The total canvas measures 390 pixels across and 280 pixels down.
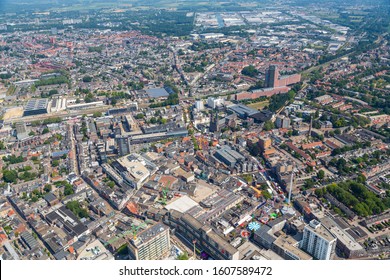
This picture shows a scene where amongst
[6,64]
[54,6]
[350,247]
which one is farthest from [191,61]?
[54,6]

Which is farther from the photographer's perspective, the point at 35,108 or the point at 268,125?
the point at 35,108

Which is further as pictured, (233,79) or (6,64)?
(6,64)

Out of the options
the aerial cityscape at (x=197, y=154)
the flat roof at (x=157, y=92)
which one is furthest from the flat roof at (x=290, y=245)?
the flat roof at (x=157, y=92)

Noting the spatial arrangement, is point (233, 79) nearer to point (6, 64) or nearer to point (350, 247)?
point (350, 247)

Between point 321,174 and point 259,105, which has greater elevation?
point 321,174

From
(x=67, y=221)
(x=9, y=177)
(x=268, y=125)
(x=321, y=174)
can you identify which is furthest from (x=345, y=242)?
(x=9, y=177)

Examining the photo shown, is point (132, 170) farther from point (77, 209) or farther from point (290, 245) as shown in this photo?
point (290, 245)
